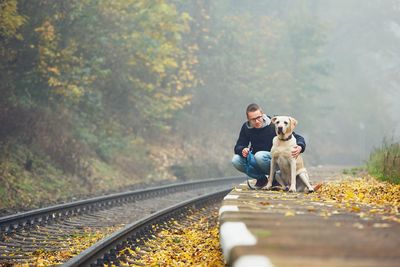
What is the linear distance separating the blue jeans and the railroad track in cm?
252

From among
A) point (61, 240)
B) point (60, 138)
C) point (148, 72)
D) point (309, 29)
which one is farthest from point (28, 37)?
point (309, 29)

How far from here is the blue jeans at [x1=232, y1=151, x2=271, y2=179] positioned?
27.7 feet

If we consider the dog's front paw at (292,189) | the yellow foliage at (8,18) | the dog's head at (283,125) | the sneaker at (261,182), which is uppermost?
the yellow foliage at (8,18)

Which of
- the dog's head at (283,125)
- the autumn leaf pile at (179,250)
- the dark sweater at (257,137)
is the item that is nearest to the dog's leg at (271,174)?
the dog's head at (283,125)

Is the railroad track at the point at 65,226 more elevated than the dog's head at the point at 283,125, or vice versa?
the dog's head at the point at 283,125

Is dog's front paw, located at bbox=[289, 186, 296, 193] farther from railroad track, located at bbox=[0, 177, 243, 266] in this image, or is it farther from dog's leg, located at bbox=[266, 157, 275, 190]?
railroad track, located at bbox=[0, 177, 243, 266]

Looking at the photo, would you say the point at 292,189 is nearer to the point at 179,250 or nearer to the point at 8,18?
the point at 179,250

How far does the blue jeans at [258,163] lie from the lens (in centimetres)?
845

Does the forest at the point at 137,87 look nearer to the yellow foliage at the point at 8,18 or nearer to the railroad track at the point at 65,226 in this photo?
the yellow foliage at the point at 8,18

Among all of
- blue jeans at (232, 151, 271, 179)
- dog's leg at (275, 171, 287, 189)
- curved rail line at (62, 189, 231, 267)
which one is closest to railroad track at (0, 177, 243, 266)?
curved rail line at (62, 189, 231, 267)

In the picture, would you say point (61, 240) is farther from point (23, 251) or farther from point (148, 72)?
point (148, 72)

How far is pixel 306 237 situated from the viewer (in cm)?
355

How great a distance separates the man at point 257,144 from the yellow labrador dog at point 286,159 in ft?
1.09

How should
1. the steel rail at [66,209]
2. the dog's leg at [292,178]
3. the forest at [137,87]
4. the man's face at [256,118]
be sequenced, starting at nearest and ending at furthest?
the dog's leg at [292,178] < the man's face at [256,118] < the steel rail at [66,209] < the forest at [137,87]
